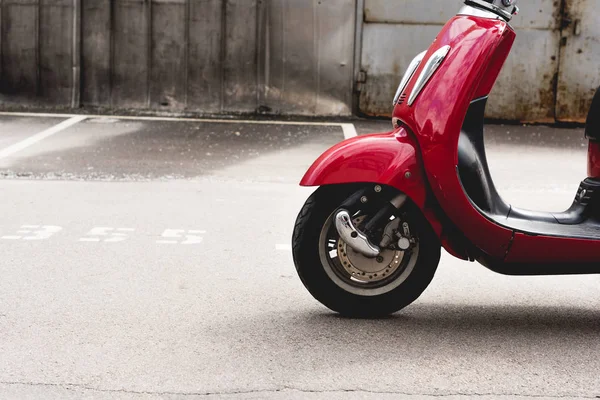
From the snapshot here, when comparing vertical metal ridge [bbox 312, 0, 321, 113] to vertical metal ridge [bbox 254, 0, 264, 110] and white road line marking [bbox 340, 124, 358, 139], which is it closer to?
vertical metal ridge [bbox 254, 0, 264, 110]

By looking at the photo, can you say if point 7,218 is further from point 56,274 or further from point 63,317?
point 63,317

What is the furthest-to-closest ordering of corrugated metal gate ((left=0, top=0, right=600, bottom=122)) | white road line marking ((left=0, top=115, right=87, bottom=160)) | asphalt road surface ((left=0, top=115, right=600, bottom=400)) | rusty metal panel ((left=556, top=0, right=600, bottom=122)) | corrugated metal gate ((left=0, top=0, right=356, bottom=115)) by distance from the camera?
corrugated metal gate ((left=0, top=0, right=356, bottom=115))
corrugated metal gate ((left=0, top=0, right=600, bottom=122))
rusty metal panel ((left=556, top=0, right=600, bottom=122))
white road line marking ((left=0, top=115, right=87, bottom=160))
asphalt road surface ((left=0, top=115, right=600, bottom=400))

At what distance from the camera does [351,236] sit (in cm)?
443

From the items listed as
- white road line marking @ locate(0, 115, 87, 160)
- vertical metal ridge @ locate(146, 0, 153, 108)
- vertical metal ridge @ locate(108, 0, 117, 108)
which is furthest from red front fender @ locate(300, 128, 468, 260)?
vertical metal ridge @ locate(108, 0, 117, 108)

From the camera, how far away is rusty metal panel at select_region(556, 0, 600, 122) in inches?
495

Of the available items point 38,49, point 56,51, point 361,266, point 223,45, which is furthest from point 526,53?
point 361,266

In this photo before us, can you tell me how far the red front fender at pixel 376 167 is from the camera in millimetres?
4453

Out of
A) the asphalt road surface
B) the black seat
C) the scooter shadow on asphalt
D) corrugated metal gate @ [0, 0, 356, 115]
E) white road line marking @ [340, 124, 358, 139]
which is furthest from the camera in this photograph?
corrugated metal gate @ [0, 0, 356, 115]

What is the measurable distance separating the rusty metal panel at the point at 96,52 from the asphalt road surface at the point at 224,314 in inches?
184

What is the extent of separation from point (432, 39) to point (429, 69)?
8.34 metres

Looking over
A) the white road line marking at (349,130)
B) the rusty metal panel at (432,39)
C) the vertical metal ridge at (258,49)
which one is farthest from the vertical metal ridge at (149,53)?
the rusty metal panel at (432,39)

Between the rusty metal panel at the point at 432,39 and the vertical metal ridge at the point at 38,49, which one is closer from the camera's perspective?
the rusty metal panel at the point at 432,39

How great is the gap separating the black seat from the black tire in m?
0.86

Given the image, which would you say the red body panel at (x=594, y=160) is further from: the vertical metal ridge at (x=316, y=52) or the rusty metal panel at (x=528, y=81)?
the vertical metal ridge at (x=316, y=52)
